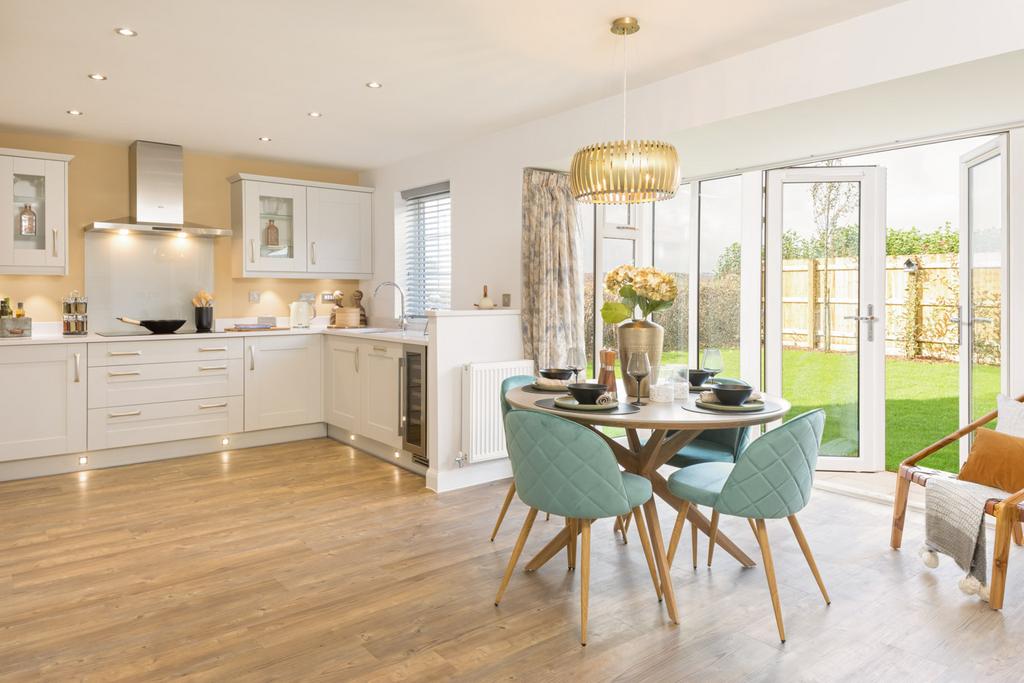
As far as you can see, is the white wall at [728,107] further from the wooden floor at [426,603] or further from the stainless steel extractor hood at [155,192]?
the wooden floor at [426,603]

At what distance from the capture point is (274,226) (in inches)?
234

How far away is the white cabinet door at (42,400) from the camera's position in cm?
450

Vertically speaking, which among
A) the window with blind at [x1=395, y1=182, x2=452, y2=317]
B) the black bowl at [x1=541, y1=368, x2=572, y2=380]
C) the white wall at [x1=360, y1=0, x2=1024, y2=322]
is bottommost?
the black bowl at [x1=541, y1=368, x2=572, y2=380]

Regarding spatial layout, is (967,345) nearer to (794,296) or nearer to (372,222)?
(794,296)

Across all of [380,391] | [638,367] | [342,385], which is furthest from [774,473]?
[342,385]

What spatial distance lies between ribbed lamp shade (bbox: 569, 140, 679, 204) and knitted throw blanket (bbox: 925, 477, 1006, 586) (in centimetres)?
174

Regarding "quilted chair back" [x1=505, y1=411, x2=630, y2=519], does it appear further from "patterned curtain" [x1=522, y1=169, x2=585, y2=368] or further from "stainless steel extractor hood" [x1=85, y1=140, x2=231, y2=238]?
"stainless steel extractor hood" [x1=85, y1=140, x2=231, y2=238]

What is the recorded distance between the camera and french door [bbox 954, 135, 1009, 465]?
3668 millimetres

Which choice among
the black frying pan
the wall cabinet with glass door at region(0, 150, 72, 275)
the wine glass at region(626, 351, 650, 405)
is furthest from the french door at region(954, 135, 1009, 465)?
the wall cabinet with glass door at region(0, 150, 72, 275)

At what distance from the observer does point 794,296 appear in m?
4.66

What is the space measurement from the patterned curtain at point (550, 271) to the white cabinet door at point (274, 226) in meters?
2.39

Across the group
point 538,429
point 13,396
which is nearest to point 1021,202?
point 538,429

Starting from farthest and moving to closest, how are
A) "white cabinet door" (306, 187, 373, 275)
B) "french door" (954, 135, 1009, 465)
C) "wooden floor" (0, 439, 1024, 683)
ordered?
"white cabinet door" (306, 187, 373, 275), "french door" (954, 135, 1009, 465), "wooden floor" (0, 439, 1024, 683)

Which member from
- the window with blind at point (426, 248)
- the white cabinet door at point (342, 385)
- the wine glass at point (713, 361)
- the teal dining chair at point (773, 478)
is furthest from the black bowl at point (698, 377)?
the white cabinet door at point (342, 385)
